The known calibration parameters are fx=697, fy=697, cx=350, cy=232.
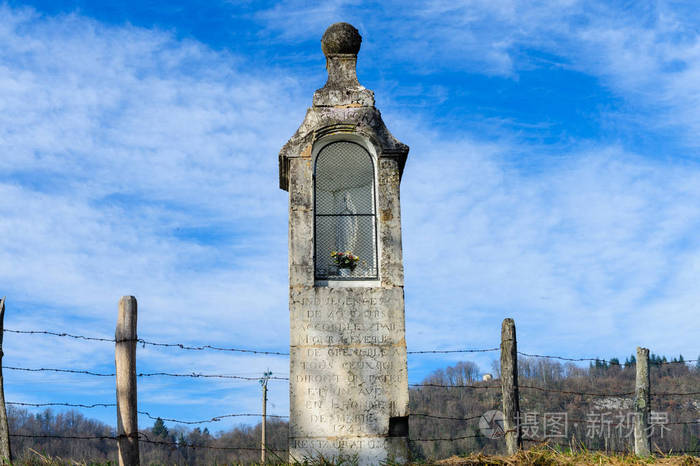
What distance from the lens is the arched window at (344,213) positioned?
805 cm

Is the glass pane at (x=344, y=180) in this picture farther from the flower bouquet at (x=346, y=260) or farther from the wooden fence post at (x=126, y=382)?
the wooden fence post at (x=126, y=382)

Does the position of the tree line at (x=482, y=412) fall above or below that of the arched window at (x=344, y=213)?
below

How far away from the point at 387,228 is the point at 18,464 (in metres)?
4.57

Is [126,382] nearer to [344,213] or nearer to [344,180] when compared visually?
[344,213]

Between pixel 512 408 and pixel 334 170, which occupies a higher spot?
pixel 334 170

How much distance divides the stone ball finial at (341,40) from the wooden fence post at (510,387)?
155 inches

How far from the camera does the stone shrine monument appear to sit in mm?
7316

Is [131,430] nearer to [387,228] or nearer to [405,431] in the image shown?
[405,431]

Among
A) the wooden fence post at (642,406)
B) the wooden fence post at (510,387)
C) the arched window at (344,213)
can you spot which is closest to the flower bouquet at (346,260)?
the arched window at (344,213)

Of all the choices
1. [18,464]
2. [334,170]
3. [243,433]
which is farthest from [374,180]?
[243,433]

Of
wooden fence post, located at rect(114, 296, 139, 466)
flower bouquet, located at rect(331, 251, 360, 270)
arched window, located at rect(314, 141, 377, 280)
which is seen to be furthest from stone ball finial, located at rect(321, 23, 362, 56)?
wooden fence post, located at rect(114, 296, 139, 466)

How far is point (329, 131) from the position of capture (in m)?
8.12

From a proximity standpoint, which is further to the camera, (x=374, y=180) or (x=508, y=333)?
(x=508, y=333)

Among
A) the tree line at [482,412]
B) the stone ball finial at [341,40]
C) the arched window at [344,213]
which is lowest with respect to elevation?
the tree line at [482,412]
